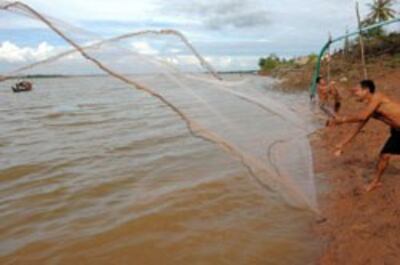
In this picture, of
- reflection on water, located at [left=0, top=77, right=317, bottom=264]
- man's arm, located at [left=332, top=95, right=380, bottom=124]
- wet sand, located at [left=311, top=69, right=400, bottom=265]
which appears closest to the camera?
wet sand, located at [left=311, top=69, right=400, bottom=265]

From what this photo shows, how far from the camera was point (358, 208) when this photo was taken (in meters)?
5.94

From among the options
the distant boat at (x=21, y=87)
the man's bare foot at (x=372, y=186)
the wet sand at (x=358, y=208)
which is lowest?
the wet sand at (x=358, y=208)

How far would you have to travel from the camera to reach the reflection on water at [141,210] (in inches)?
208

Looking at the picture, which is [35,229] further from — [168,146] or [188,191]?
[168,146]

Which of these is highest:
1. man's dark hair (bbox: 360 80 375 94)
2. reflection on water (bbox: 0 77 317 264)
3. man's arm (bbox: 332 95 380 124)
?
man's dark hair (bbox: 360 80 375 94)

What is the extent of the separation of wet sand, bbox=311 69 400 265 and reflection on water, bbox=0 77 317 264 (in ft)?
1.11

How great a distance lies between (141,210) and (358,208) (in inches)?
119

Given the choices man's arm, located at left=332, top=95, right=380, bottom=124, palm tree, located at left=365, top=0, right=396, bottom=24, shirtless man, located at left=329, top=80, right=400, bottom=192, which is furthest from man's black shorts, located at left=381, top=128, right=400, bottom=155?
palm tree, located at left=365, top=0, right=396, bottom=24

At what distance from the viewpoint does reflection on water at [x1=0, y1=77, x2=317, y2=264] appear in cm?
527

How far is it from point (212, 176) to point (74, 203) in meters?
2.57

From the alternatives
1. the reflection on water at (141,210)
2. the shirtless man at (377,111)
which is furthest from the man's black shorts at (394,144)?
the reflection on water at (141,210)

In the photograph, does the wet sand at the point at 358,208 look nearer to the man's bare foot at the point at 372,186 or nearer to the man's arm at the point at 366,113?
the man's bare foot at the point at 372,186

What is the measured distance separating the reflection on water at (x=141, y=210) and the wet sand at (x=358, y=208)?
34 centimetres

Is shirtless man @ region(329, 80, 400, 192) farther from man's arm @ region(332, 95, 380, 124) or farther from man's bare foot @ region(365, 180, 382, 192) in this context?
man's bare foot @ region(365, 180, 382, 192)
